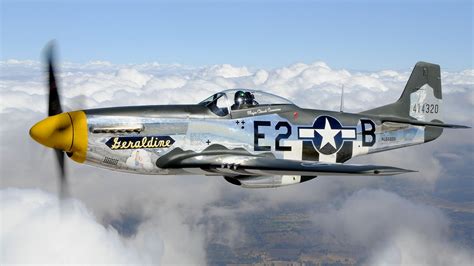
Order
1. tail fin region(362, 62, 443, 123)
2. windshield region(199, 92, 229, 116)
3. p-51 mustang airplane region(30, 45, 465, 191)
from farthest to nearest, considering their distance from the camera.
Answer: tail fin region(362, 62, 443, 123) → windshield region(199, 92, 229, 116) → p-51 mustang airplane region(30, 45, 465, 191)

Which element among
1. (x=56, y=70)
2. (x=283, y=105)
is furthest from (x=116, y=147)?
(x=283, y=105)

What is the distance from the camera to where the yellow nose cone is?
48.0ft

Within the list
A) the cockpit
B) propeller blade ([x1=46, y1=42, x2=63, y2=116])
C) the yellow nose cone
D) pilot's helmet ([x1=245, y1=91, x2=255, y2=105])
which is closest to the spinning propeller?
the yellow nose cone

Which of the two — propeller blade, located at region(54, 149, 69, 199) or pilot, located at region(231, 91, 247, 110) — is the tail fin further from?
propeller blade, located at region(54, 149, 69, 199)

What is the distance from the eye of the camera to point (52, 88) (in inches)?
628

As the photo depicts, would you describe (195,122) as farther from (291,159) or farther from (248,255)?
(248,255)

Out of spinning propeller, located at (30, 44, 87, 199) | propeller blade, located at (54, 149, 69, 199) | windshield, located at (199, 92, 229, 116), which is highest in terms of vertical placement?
windshield, located at (199, 92, 229, 116)

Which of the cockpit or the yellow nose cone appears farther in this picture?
the cockpit

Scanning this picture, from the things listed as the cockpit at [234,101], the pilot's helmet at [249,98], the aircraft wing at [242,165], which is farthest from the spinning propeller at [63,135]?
the pilot's helmet at [249,98]

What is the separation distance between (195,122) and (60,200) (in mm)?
4161

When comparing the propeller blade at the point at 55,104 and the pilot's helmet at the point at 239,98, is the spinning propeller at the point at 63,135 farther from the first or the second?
the pilot's helmet at the point at 239,98

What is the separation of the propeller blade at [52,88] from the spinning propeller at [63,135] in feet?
0.38

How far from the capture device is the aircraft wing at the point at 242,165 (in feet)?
50.0

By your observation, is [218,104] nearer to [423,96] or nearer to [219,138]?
[219,138]
